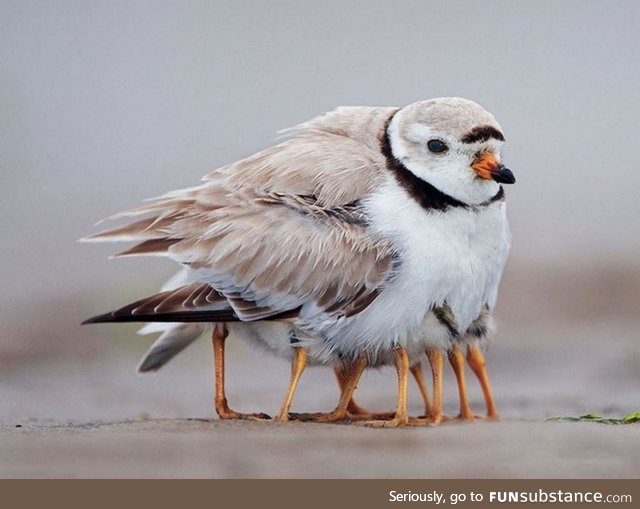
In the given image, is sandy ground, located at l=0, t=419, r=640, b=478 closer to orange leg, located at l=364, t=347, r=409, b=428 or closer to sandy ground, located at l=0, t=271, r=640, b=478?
sandy ground, located at l=0, t=271, r=640, b=478

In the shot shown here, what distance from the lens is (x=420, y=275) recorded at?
7148 mm

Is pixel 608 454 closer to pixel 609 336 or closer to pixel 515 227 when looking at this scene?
pixel 609 336

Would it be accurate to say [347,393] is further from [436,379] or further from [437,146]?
[437,146]

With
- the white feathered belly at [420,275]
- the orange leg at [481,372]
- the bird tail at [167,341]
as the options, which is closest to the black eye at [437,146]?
the white feathered belly at [420,275]

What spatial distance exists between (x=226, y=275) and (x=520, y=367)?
131 inches

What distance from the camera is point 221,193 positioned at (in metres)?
7.60

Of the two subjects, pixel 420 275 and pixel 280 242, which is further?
pixel 280 242

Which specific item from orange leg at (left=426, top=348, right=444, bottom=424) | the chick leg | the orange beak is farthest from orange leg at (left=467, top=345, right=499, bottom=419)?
the orange beak

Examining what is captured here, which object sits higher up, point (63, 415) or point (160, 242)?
point (160, 242)

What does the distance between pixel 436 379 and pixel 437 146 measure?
1.11 metres

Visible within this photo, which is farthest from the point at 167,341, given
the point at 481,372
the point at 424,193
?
the point at 424,193

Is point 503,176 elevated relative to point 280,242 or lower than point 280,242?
elevated

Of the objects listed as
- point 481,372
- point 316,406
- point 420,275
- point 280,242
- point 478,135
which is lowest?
point 316,406
